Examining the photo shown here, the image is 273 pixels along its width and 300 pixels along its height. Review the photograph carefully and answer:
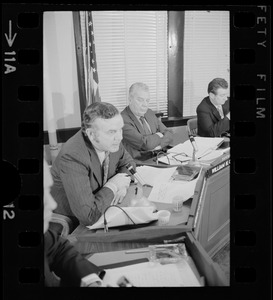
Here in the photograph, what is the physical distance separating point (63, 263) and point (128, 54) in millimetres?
811

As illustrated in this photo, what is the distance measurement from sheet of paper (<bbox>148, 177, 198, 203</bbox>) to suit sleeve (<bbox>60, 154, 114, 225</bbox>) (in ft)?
0.74

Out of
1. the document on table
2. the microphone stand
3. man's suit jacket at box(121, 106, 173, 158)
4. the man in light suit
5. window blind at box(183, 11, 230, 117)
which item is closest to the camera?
the document on table

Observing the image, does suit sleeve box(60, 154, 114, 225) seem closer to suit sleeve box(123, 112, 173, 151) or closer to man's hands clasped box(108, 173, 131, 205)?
man's hands clasped box(108, 173, 131, 205)

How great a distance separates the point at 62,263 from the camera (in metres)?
A: 1.07

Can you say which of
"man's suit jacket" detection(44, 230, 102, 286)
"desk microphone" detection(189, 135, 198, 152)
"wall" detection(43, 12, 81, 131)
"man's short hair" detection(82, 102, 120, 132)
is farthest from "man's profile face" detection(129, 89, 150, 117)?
"man's suit jacket" detection(44, 230, 102, 286)

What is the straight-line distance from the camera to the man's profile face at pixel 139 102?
1442 millimetres

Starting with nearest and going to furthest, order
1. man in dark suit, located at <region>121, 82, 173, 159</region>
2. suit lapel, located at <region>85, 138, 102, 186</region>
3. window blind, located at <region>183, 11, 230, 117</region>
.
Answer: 1. window blind, located at <region>183, 11, 230, 117</region>
2. suit lapel, located at <region>85, 138, 102, 186</region>
3. man in dark suit, located at <region>121, 82, 173, 159</region>

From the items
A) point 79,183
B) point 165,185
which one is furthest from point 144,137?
point 79,183

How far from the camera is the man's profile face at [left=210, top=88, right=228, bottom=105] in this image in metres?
1.24

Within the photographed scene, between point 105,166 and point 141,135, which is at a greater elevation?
point 141,135

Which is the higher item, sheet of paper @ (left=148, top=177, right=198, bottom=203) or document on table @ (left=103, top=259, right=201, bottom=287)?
sheet of paper @ (left=148, top=177, right=198, bottom=203)

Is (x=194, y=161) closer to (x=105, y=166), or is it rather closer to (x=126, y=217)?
(x=105, y=166)
